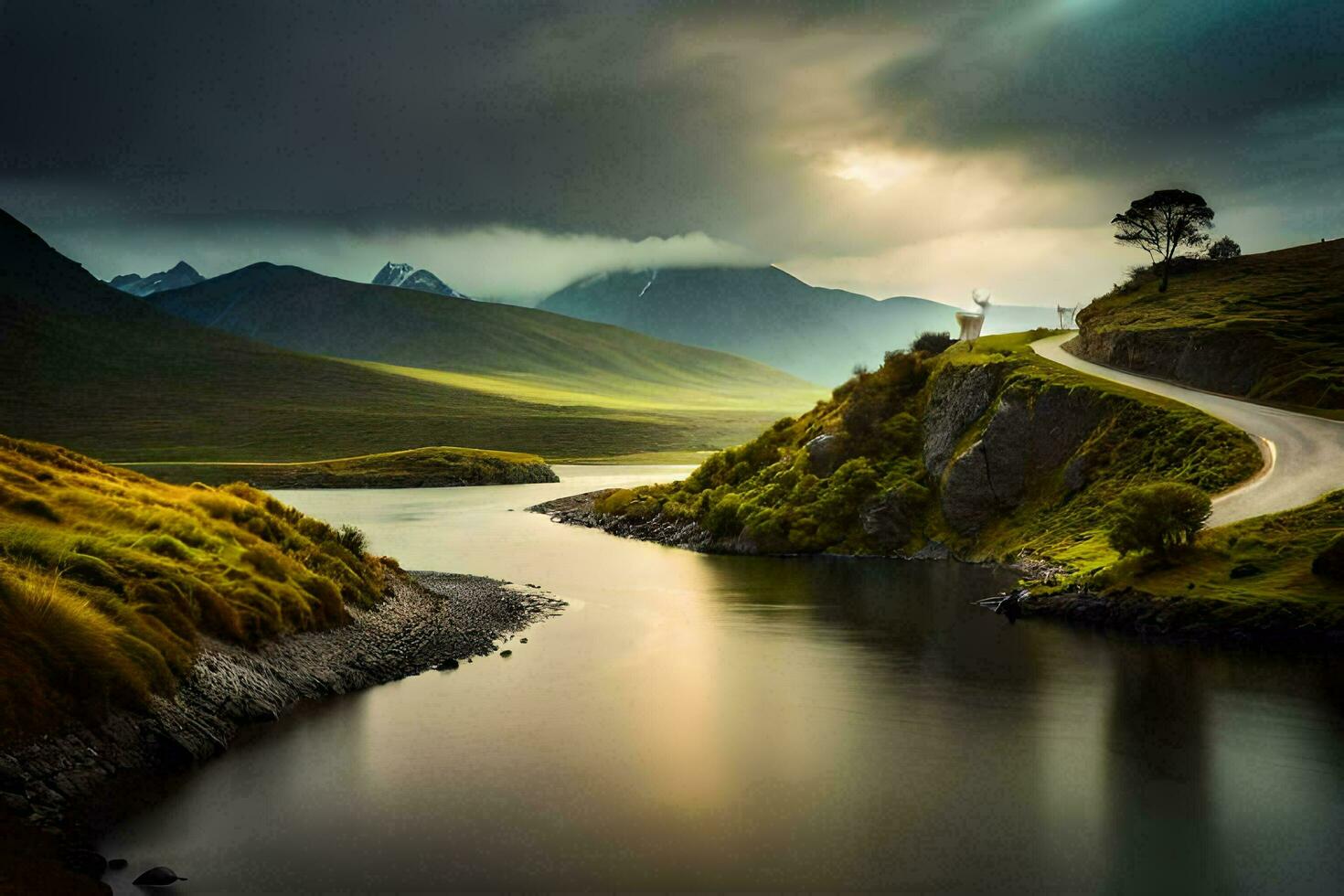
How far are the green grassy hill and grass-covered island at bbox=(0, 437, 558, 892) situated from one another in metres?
42.1

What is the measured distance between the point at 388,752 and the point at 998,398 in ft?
142

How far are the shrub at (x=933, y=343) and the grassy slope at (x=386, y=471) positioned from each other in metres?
90.5

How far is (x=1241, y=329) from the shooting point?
55.2m

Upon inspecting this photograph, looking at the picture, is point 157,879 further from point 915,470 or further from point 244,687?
point 915,470

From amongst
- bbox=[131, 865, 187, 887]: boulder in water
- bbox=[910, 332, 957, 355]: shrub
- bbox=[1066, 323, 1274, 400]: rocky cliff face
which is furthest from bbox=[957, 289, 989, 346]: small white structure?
bbox=[131, 865, 187, 887]: boulder in water

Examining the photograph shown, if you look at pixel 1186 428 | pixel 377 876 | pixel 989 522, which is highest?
pixel 1186 428

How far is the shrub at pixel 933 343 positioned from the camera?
234ft

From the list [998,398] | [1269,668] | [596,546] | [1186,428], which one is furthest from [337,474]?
[1269,668]

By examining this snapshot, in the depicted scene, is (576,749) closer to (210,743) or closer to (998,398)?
(210,743)

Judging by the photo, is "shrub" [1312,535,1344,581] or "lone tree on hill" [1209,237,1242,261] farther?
"lone tree on hill" [1209,237,1242,261]

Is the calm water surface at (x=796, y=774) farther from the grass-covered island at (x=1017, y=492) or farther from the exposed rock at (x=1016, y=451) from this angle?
the exposed rock at (x=1016, y=451)

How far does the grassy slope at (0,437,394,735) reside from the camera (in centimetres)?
1902

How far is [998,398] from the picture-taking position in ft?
181

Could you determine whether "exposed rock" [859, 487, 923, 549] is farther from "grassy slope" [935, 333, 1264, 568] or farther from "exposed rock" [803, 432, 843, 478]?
"exposed rock" [803, 432, 843, 478]
